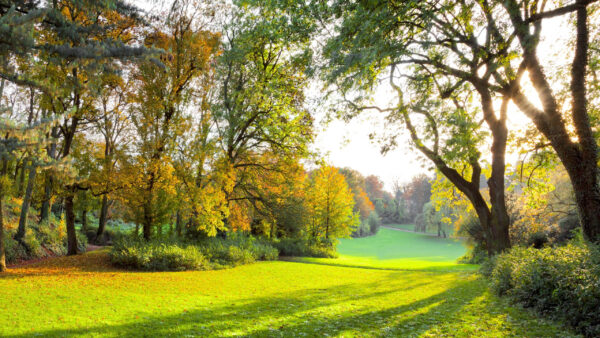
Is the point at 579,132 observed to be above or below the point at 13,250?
above

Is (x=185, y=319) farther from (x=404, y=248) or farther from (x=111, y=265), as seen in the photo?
(x=404, y=248)

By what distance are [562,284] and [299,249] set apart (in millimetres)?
20661

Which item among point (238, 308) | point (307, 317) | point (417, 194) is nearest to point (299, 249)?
point (238, 308)

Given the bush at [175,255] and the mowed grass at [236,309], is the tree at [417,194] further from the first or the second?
the mowed grass at [236,309]

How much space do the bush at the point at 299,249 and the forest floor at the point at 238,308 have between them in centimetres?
1417

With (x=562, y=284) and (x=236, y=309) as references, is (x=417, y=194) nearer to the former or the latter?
(x=562, y=284)

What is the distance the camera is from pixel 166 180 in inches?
547

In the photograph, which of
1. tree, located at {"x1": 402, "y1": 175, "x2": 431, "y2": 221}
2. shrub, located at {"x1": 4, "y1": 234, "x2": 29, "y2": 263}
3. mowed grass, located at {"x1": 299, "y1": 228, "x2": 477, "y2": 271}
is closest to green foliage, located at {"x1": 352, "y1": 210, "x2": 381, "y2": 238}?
mowed grass, located at {"x1": 299, "y1": 228, "x2": 477, "y2": 271}

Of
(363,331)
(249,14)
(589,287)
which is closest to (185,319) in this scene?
(363,331)

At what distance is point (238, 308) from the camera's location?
6984 mm

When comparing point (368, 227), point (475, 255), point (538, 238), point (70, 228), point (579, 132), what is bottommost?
point (475, 255)

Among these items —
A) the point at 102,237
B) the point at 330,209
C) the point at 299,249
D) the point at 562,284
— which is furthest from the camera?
the point at 330,209

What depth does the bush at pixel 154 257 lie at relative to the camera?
1289cm

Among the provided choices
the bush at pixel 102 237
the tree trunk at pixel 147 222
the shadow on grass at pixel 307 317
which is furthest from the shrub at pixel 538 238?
the bush at pixel 102 237
